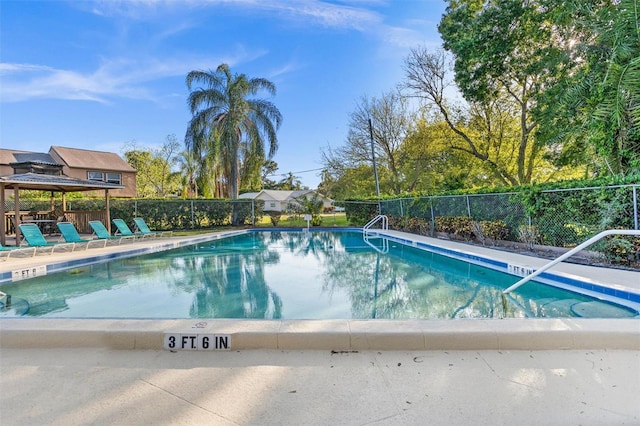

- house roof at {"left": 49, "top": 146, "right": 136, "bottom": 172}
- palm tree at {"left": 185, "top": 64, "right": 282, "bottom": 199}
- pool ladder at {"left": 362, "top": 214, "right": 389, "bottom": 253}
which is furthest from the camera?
house roof at {"left": 49, "top": 146, "right": 136, "bottom": 172}

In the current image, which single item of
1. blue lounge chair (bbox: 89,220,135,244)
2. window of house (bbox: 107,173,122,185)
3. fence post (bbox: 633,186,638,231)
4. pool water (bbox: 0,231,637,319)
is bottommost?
pool water (bbox: 0,231,637,319)

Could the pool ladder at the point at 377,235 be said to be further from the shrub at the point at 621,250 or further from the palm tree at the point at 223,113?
the palm tree at the point at 223,113

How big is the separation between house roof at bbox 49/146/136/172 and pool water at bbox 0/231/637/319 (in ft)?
61.3

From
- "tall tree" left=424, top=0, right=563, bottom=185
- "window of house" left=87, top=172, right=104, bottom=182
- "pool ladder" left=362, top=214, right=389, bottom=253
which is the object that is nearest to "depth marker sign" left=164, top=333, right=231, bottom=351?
"pool ladder" left=362, top=214, right=389, bottom=253

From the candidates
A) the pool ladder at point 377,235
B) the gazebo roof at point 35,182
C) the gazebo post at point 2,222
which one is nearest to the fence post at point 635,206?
the pool ladder at point 377,235

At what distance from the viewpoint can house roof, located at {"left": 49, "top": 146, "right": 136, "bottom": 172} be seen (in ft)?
73.7

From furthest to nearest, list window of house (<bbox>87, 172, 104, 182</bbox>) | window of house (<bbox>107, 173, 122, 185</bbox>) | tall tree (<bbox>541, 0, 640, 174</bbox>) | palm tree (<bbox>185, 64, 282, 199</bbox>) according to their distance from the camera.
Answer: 1. window of house (<bbox>107, 173, 122, 185</bbox>)
2. window of house (<bbox>87, 172, 104, 182</bbox>)
3. palm tree (<bbox>185, 64, 282, 199</bbox>)
4. tall tree (<bbox>541, 0, 640, 174</bbox>)

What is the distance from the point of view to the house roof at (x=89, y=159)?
22.5 m

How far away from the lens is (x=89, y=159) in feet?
78.1

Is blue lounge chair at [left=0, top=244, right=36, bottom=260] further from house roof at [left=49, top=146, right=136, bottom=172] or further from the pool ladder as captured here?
house roof at [left=49, top=146, right=136, bottom=172]

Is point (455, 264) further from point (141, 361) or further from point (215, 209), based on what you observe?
point (215, 209)

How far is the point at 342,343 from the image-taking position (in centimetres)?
276

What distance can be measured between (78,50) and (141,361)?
47.7ft

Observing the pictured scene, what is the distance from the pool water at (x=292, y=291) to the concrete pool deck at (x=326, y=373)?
148 centimetres
